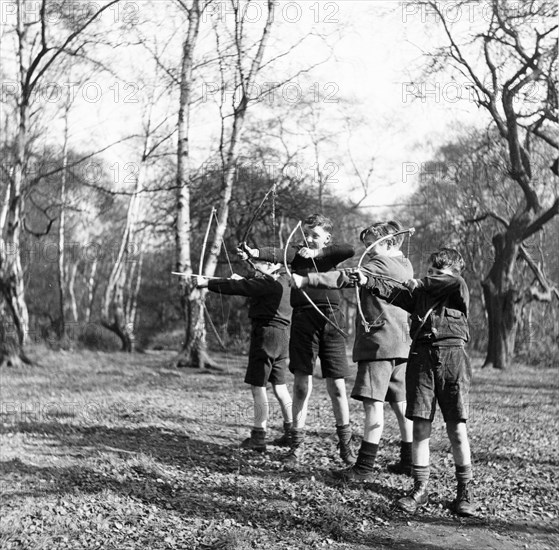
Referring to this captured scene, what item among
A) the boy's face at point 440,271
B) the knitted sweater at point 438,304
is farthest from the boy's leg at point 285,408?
the boy's face at point 440,271

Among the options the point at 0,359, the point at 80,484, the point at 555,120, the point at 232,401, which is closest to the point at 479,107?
the point at 555,120

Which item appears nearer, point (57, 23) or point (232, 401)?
point (232, 401)

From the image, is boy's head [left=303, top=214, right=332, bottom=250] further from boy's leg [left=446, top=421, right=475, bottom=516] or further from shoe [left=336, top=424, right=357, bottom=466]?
boy's leg [left=446, top=421, right=475, bottom=516]

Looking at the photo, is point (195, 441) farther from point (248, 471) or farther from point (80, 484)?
point (80, 484)

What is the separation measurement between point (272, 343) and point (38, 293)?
47106 mm

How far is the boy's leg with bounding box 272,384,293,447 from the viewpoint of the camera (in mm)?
6793

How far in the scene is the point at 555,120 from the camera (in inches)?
702

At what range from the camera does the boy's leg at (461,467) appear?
5.23 metres

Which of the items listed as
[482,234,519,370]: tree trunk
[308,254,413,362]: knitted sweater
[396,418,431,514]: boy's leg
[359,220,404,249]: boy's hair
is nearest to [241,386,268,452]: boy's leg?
[308,254,413,362]: knitted sweater

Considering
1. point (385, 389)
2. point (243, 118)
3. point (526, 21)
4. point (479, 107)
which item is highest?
point (526, 21)

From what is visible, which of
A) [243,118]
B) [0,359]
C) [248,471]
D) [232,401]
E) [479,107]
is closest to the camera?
[248,471]

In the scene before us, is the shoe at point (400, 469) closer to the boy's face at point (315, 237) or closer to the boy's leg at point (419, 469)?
the boy's leg at point (419, 469)

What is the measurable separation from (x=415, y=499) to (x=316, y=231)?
2.28 metres

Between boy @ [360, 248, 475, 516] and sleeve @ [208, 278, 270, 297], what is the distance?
59.1 inches
